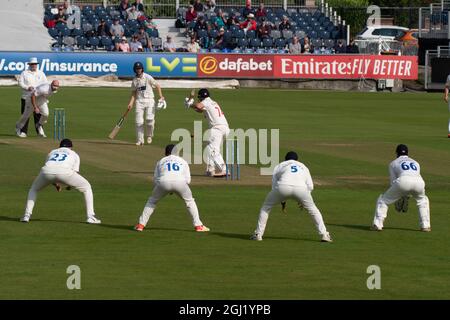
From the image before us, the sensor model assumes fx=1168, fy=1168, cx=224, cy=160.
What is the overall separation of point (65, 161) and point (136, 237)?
178 centimetres

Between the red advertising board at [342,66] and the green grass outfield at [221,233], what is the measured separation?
2068 centimetres

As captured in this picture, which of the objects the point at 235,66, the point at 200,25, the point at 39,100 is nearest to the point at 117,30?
the point at 200,25

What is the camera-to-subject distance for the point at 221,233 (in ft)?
64.6

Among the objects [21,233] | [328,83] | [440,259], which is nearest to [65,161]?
[21,233]

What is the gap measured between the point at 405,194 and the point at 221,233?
10.4ft

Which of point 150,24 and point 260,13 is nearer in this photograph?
point 150,24

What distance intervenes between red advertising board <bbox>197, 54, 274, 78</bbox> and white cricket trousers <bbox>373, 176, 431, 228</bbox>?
3792 cm

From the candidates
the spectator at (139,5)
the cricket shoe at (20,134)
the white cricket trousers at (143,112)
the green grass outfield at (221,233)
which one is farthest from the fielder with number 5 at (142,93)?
the spectator at (139,5)

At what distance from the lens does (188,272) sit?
16.3 meters

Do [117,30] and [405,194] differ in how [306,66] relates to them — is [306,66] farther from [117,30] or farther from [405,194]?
[405,194]

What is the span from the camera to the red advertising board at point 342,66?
58719 millimetres

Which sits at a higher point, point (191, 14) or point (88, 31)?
point (191, 14)

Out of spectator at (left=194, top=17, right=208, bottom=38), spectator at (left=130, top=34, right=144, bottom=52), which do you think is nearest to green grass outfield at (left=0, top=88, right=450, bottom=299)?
spectator at (left=130, top=34, right=144, bottom=52)

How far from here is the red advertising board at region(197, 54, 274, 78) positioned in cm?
5756
